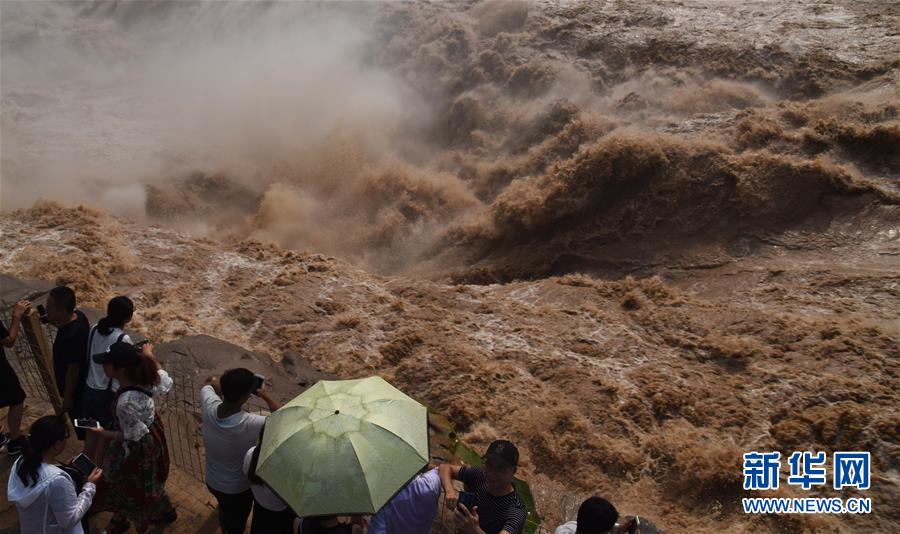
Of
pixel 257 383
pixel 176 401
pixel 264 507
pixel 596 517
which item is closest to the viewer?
pixel 596 517

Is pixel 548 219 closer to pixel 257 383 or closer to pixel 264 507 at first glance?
pixel 257 383

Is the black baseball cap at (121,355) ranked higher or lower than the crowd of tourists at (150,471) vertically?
higher

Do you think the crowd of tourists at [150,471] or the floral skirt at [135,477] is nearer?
the crowd of tourists at [150,471]

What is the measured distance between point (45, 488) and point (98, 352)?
2.78ft

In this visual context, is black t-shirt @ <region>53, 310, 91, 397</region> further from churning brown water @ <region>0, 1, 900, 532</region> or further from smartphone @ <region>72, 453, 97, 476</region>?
churning brown water @ <region>0, 1, 900, 532</region>

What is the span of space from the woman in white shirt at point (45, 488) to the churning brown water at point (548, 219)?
128 inches

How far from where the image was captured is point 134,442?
112 inches

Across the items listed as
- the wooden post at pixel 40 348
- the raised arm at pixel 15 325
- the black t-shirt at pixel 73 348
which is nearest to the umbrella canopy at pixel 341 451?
the black t-shirt at pixel 73 348

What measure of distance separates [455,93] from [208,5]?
969cm

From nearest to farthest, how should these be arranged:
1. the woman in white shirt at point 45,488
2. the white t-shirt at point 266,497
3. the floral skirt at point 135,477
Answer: the woman in white shirt at point 45,488, the white t-shirt at point 266,497, the floral skirt at point 135,477

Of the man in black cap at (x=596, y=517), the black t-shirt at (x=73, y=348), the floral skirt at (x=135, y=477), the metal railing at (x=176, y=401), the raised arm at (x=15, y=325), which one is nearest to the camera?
the man in black cap at (x=596, y=517)

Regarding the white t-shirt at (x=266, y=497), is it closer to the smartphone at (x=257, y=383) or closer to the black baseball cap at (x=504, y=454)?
the smartphone at (x=257, y=383)

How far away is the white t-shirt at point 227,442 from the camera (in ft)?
8.95

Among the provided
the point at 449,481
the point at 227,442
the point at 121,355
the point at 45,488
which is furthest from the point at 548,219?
the point at 45,488
